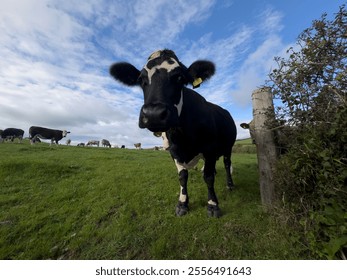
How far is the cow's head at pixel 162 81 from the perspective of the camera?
3.22 m

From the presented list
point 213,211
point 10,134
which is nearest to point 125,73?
point 213,211

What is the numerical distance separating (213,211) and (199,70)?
2.97 metres

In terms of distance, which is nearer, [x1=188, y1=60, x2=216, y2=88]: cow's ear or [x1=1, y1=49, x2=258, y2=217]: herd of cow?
[x1=1, y1=49, x2=258, y2=217]: herd of cow

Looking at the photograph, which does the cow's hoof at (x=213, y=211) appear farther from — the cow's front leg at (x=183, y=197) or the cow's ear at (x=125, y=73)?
the cow's ear at (x=125, y=73)

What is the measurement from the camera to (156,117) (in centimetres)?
318

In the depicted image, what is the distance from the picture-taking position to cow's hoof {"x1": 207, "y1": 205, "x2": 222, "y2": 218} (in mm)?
4307

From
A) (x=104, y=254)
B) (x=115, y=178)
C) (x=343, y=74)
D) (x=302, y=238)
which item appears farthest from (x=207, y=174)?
(x=115, y=178)

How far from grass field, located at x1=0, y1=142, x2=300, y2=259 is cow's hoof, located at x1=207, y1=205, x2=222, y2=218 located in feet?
0.41

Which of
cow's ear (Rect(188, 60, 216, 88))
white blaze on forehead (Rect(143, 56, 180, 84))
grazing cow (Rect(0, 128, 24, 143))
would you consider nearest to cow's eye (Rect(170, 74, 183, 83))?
white blaze on forehead (Rect(143, 56, 180, 84))

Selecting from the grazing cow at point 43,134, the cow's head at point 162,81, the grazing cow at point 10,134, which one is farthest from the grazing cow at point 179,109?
the grazing cow at point 10,134

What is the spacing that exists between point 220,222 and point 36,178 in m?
6.29

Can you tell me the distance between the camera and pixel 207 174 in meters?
4.81

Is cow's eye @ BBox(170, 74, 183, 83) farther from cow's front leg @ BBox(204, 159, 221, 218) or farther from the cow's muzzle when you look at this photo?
cow's front leg @ BBox(204, 159, 221, 218)
